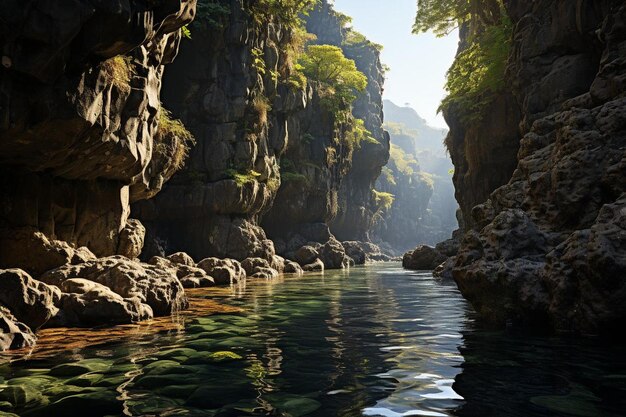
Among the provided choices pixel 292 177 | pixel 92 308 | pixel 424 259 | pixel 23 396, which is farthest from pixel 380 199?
pixel 23 396

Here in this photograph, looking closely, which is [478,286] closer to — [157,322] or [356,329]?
[356,329]

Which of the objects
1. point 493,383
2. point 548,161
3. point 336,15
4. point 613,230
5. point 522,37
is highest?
point 336,15

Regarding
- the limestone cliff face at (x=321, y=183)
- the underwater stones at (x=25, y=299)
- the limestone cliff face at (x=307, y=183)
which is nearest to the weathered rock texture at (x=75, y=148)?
the underwater stones at (x=25, y=299)

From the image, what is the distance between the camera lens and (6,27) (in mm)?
8711

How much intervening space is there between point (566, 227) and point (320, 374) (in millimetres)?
5370

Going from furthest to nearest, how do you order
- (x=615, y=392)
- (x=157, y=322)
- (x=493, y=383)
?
(x=157, y=322), (x=493, y=383), (x=615, y=392)

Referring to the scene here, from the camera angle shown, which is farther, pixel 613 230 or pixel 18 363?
pixel 613 230

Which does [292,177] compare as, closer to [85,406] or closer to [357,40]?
[85,406]

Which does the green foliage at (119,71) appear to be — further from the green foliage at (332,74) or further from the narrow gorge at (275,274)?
the green foliage at (332,74)

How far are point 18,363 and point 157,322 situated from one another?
3225mm

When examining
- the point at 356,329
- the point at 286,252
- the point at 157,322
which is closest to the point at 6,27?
the point at 157,322

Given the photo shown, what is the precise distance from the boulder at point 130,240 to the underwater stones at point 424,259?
21720 millimetres

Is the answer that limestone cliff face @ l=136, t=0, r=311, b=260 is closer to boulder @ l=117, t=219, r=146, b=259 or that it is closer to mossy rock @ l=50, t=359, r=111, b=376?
boulder @ l=117, t=219, r=146, b=259

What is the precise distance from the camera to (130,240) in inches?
666
